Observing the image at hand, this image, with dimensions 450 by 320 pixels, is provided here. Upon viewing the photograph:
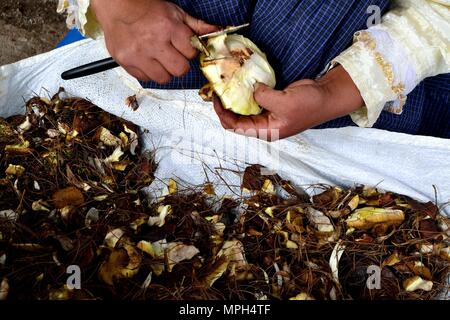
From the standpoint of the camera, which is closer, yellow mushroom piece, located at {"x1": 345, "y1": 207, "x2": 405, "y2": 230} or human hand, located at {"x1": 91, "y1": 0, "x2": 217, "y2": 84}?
human hand, located at {"x1": 91, "y1": 0, "x2": 217, "y2": 84}

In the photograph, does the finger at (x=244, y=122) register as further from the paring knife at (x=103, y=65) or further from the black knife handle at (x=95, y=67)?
the black knife handle at (x=95, y=67)

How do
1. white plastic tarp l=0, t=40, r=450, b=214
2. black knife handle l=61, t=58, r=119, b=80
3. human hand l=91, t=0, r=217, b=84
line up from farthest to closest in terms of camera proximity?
white plastic tarp l=0, t=40, r=450, b=214
black knife handle l=61, t=58, r=119, b=80
human hand l=91, t=0, r=217, b=84

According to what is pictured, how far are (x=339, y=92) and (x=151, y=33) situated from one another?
1.01ft

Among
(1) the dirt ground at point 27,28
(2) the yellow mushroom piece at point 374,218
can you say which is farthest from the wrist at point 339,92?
(1) the dirt ground at point 27,28

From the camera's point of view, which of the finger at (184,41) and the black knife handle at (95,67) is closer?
the finger at (184,41)

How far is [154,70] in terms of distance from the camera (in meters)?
0.74

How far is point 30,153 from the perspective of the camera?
1079 millimetres

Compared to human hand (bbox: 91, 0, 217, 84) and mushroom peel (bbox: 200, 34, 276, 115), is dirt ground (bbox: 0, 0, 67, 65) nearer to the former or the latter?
human hand (bbox: 91, 0, 217, 84)

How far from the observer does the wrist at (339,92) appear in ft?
2.48

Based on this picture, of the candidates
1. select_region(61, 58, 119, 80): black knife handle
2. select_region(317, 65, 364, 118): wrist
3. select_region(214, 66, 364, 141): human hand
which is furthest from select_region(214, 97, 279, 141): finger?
select_region(61, 58, 119, 80): black knife handle

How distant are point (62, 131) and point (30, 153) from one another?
90mm

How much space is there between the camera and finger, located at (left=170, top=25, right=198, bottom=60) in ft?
2.30

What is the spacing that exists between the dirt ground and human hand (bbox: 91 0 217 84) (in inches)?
30.5

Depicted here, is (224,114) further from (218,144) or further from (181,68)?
(218,144)
